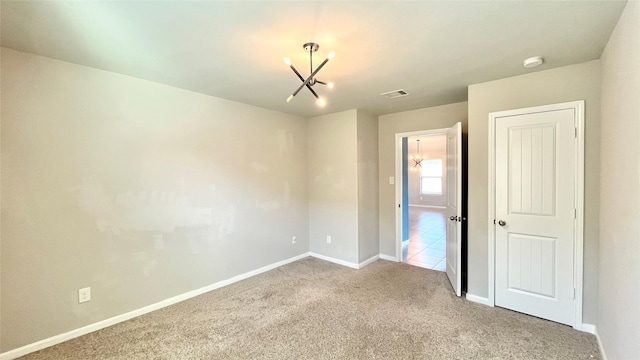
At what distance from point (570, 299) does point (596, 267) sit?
38 cm

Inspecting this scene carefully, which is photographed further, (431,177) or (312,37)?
(431,177)

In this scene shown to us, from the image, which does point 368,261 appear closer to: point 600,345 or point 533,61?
point 600,345

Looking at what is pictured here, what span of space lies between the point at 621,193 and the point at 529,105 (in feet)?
4.10

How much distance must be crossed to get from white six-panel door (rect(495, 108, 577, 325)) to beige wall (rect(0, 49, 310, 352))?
3061 millimetres

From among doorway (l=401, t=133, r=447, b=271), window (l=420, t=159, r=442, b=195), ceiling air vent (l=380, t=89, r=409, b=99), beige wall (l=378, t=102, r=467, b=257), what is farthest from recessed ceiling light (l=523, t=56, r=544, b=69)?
window (l=420, t=159, r=442, b=195)

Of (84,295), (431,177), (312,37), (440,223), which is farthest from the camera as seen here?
(431,177)

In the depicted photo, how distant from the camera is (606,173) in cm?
213

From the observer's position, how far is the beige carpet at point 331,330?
219 cm

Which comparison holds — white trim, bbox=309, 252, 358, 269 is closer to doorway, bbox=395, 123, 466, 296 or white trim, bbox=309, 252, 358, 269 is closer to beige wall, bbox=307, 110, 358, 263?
beige wall, bbox=307, 110, 358, 263

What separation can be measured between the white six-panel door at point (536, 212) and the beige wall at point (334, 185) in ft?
6.24

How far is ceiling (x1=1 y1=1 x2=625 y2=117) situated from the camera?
1630 millimetres

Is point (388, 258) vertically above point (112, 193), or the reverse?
point (112, 193)

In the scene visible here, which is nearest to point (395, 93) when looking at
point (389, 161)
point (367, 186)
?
point (389, 161)

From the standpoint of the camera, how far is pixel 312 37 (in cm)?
195
